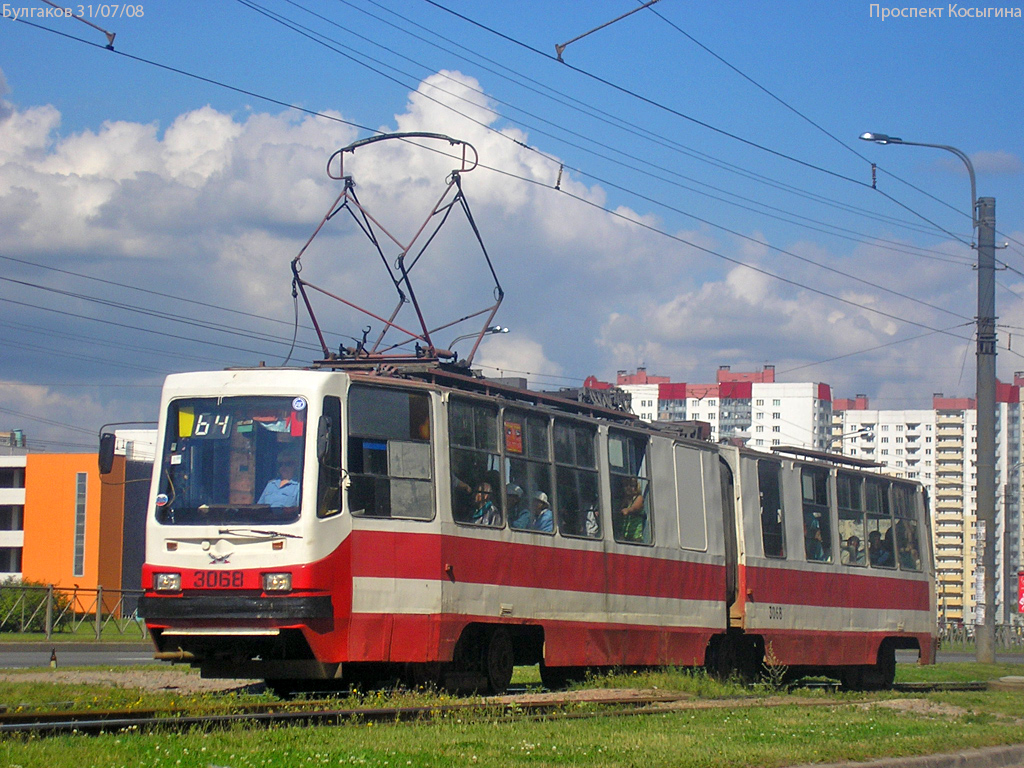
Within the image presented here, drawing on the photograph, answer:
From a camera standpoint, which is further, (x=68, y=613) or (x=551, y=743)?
(x=68, y=613)

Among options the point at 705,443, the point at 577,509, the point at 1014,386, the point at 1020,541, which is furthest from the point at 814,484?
the point at 1014,386

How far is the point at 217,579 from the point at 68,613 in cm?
2037

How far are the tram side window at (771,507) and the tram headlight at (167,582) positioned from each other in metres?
9.25

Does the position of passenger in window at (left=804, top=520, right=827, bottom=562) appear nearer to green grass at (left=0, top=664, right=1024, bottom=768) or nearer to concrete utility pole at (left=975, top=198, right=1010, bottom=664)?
green grass at (left=0, top=664, right=1024, bottom=768)

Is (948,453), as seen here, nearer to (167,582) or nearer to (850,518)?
(850,518)

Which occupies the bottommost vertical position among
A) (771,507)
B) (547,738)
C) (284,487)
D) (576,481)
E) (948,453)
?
(547,738)

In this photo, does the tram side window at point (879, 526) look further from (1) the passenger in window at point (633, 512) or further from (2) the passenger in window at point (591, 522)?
(2) the passenger in window at point (591, 522)

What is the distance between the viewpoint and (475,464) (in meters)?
13.3

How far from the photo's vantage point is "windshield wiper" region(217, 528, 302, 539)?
11.5m

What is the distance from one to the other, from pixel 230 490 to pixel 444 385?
101 inches

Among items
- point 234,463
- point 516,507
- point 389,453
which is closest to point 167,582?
point 234,463

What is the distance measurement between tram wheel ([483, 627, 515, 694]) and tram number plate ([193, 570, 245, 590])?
302cm

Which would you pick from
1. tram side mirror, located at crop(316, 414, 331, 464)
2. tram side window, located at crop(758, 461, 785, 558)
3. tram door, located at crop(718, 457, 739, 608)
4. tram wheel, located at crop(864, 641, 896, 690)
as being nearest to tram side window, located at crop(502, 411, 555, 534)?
tram side mirror, located at crop(316, 414, 331, 464)

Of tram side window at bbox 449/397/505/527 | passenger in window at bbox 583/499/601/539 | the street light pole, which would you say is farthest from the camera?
the street light pole
